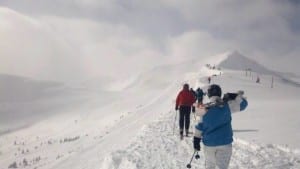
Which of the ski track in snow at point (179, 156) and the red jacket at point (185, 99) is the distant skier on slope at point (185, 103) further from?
the ski track in snow at point (179, 156)

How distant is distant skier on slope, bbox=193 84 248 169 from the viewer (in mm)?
8930

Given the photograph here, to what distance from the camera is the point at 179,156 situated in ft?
54.0

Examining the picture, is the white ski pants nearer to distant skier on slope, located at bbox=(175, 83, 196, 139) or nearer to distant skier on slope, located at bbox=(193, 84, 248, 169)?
distant skier on slope, located at bbox=(193, 84, 248, 169)

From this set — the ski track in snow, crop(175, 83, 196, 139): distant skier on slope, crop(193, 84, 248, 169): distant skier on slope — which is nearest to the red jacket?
crop(175, 83, 196, 139): distant skier on slope

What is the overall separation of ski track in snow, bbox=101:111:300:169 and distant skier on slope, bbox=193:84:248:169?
5.27 meters

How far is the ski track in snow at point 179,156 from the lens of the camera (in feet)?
48.0

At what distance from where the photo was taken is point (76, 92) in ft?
381

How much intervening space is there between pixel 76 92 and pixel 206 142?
356 ft

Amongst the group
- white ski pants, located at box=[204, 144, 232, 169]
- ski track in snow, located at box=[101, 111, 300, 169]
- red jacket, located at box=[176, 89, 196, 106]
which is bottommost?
ski track in snow, located at box=[101, 111, 300, 169]

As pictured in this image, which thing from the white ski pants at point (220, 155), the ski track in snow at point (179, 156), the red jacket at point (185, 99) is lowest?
the ski track in snow at point (179, 156)

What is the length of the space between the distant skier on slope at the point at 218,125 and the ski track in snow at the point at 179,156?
5.27 m

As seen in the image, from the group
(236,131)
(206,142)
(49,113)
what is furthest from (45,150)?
(49,113)

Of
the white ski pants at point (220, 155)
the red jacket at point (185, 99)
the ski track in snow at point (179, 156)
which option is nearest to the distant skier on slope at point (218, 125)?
the white ski pants at point (220, 155)

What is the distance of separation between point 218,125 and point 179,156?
301 inches
